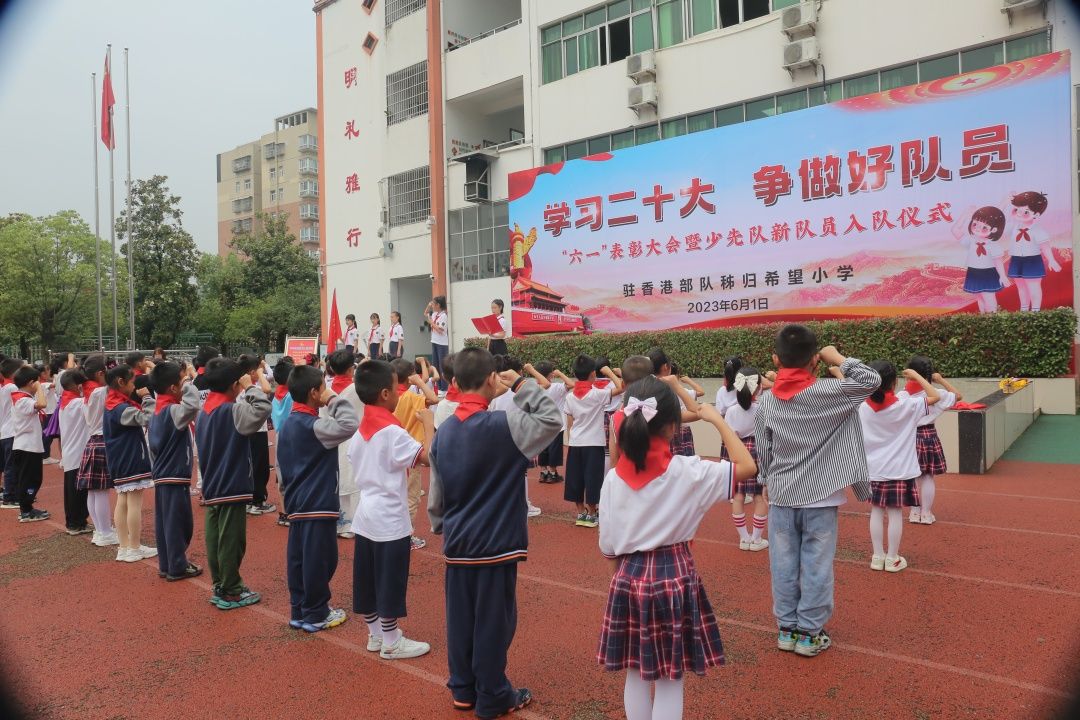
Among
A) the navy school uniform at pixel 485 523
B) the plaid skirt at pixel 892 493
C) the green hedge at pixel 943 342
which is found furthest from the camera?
the green hedge at pixel 943 342

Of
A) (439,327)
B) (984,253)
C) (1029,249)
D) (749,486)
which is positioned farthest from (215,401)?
(1029,249)

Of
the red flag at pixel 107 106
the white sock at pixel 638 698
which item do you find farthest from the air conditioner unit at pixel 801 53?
the red flag at pixel 107 106

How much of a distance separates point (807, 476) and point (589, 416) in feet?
10.1

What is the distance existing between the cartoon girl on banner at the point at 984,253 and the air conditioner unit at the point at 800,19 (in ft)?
16.6

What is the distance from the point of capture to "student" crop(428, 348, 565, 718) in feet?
10.3

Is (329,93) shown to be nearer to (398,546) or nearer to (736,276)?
(736,276)

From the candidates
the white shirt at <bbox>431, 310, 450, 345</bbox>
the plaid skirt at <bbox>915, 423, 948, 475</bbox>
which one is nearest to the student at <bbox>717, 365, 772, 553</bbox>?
the plaid skirt at <bbox>915, 423, 948, 475</bbox>

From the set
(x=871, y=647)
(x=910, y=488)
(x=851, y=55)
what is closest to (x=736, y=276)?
(x=851, y=55)

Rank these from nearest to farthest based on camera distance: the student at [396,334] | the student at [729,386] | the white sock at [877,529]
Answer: the white sock at [877,529] → the student at [729,386] → the student at [396,334]

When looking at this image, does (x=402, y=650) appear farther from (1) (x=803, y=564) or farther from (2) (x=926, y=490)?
(2) (x=926, y=490)

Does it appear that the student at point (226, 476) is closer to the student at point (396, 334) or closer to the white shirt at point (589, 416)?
the white shirt at point (589, 416)

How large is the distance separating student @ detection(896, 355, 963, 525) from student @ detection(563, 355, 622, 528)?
2.51 m

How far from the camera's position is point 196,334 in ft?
109

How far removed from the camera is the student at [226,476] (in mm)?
4785
